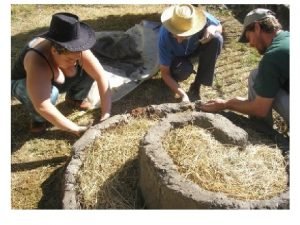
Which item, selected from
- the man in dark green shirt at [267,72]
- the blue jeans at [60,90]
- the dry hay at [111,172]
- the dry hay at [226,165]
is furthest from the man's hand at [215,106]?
the blue jeans at [60,90]

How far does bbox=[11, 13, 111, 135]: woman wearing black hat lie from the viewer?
148 inches

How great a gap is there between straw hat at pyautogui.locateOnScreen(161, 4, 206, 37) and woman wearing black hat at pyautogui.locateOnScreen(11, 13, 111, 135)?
867 millimetres

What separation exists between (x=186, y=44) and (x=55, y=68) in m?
1.54

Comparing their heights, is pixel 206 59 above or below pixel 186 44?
below

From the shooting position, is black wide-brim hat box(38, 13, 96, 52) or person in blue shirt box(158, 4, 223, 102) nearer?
black wide-brim hat box(38, 13, 96, 52)

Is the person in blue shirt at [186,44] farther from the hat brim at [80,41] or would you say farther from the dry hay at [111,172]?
the dry hay at [111,172]

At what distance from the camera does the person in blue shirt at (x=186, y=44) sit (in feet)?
14.9

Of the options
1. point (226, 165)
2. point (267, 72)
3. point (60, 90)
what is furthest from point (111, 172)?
point (267, 72)

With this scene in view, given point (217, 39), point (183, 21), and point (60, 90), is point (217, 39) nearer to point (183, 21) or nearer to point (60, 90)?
point (183, 21)

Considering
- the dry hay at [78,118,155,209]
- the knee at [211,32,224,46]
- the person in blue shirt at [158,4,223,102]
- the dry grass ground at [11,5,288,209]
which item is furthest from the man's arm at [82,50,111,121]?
the knee at [211,32,224,46]

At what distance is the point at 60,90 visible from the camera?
4.90 meters

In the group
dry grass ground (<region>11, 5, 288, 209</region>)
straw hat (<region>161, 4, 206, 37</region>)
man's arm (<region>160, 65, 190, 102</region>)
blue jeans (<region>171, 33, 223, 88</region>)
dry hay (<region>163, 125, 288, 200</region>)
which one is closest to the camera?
dry hay (<region>163, 125, 288, 200</region>)

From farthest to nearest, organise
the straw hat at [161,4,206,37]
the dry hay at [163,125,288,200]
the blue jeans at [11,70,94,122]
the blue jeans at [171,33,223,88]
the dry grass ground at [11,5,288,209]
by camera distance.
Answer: the blue jeans at [171,33,223,88] → the blue jeans at [11,70,94,122] → the straw hat at [161,4,206,37] → the dry grass ground at [11,5,288,209] → the dry hay at [163,125,288,200]

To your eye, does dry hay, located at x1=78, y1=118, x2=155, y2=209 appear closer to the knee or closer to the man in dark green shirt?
the man in dark green shirt
